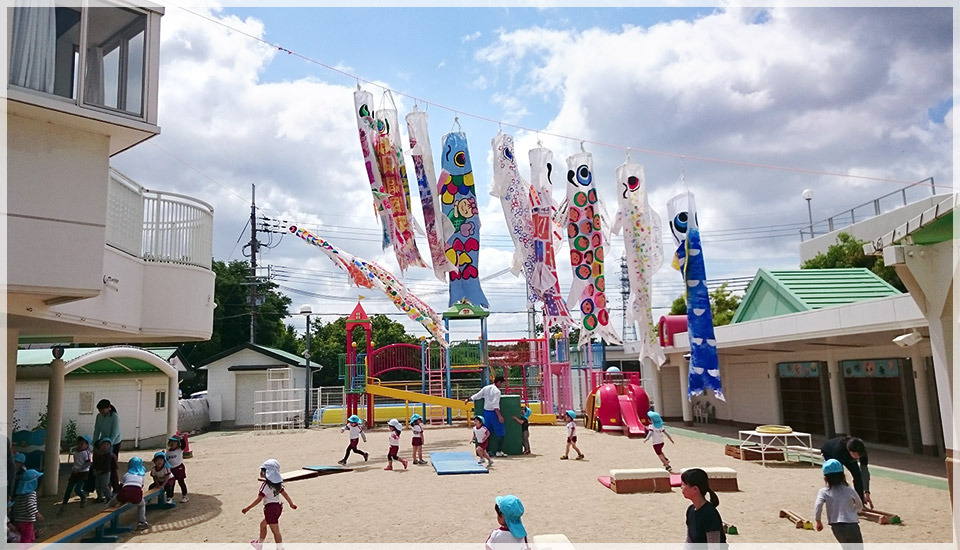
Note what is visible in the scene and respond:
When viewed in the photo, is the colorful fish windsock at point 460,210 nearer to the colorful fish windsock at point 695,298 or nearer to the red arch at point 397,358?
the colorful fish windsock at point 695,298

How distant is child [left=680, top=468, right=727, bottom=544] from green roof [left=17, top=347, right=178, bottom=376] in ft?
54.8

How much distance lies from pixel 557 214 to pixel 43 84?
1233 centimetres

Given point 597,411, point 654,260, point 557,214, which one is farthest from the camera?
Result: point 597,411

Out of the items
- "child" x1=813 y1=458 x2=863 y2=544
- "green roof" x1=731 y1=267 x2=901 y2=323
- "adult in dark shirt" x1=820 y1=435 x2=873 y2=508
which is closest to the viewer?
"child" x1=813 y1=458 x2=863 y2=544

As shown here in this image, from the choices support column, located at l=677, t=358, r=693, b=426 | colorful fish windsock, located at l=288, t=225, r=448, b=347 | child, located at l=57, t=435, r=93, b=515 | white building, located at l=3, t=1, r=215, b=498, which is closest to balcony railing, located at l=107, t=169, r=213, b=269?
white building, located at l=3, t=1, r=215, b=498

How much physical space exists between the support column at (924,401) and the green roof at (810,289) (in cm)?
320

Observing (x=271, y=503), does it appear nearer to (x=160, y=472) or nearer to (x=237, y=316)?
(x=160, y=472)

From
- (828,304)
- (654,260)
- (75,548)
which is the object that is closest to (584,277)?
(654,260)

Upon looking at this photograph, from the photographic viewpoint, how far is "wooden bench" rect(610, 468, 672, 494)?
10.8 metres

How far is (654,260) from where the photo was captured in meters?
14.8

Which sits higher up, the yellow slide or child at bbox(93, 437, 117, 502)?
the yellow slide

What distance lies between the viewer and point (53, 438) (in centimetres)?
1247

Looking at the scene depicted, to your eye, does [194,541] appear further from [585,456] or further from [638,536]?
[585,456]

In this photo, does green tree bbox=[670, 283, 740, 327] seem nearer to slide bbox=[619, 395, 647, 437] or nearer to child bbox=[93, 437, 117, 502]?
slide bbox=[619, 395, 647, 437]
